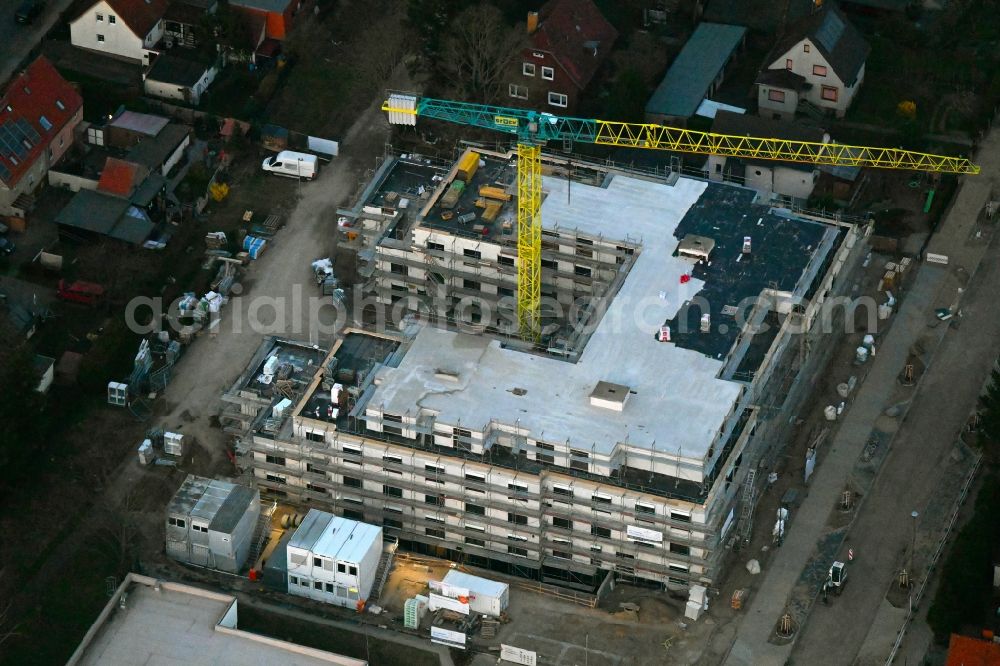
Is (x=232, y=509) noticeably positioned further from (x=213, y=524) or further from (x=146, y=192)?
(x=146, y=192)

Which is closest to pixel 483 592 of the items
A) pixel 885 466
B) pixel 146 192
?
pixel 885 466

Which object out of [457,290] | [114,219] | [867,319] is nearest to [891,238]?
[867,319]

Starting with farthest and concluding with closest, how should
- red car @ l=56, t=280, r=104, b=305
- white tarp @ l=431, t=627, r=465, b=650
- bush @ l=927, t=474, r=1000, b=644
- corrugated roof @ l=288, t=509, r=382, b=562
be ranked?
red car @ l=56, t=280, r=104, b=305, corrugated roof @ l=288, t=509, r=382, b=562, white tarp @ l=431, t=627, r=465, b=650, bush @ l=927, t=474, r=1000, b=644

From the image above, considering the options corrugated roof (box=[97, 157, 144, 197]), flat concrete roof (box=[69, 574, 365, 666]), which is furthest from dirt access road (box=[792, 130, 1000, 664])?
corrugated roof (box=[97, 157, 144, 197])

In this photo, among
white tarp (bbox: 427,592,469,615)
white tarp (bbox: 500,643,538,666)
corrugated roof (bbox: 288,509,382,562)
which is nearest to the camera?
white tarp (bbox: 500,643,538,666)

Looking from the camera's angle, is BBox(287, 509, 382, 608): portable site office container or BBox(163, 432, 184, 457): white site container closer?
BBox(287, 509, 382, 608): portable site office container

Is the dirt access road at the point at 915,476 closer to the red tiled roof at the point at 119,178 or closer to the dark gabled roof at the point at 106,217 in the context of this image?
the dark gabled roof at the point at 106,217

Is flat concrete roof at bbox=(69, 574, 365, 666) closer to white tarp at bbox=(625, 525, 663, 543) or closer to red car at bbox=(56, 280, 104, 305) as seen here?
white tarp at bbox=(625, 525, 663, 543)

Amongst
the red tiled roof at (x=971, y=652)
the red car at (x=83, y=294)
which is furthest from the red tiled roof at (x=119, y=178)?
the red tiled roof at (x=971, y=652)
